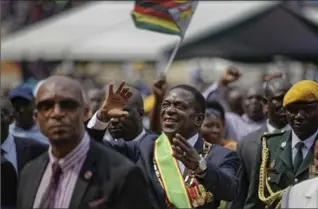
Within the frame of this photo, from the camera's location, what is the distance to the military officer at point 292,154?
30.4 feet

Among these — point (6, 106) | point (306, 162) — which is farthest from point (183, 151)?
point (6, 106)

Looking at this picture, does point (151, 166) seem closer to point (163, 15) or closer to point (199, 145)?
point (199, 145)

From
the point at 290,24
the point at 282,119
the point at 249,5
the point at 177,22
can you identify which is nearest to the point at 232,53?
the point at 290,24

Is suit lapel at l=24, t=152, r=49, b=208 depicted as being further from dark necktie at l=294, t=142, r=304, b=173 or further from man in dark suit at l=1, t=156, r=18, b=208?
dark necktie at l=294, t=142, r=304, b=173

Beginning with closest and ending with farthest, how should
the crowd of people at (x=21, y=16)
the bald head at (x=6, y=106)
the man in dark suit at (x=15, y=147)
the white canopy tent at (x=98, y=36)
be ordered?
1. the man in dark suit at (x=15, y=147)
2. the bald head at (x=6, y=106)
3. the white canopy tent at (x=98, y=36)
4. the crowd of people at (x=21, y=16)

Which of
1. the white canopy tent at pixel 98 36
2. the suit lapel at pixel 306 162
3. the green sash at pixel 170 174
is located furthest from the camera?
the white canopy tent at pixel 98 36

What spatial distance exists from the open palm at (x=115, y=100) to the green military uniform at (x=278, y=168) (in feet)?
5.20

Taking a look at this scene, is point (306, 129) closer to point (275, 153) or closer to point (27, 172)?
point (275, 153)

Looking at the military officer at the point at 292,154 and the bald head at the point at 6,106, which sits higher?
the bald head at the point at 6,106

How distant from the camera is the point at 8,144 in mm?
9703

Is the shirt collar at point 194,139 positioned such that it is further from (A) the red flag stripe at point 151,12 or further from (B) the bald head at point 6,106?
(A) the red flag stripe at point 151,12

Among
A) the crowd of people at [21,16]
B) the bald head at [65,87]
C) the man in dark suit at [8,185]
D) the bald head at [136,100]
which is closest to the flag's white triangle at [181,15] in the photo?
the bald head at [136,100]

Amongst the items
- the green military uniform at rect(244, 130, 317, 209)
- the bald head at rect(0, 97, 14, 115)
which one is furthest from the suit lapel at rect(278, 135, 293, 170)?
the bald head at rect(0, 97, 14, 115)

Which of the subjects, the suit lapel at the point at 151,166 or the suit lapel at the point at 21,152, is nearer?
the suit lapel at the point at 151,166
